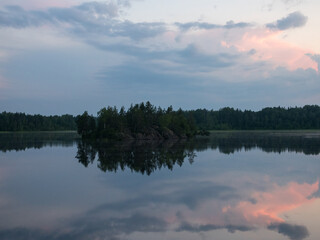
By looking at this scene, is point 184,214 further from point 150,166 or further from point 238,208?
point 150,166

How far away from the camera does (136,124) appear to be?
11556 cm

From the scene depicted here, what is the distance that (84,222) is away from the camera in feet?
57.6

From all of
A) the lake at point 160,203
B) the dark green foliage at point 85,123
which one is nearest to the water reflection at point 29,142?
the dark green foliage at point 85,123

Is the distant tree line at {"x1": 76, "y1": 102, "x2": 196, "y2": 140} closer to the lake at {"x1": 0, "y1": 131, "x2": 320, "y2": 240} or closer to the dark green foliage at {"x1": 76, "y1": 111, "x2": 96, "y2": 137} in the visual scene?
the dark green foliage at {"x1": 76, "y1": 111, "x2": 96, "y2": 137}

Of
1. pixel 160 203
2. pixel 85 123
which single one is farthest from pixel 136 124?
pixel 160 203

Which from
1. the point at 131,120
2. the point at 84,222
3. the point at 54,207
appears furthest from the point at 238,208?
the point at 131,120

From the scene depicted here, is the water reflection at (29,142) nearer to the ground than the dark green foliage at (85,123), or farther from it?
nearer to the ground

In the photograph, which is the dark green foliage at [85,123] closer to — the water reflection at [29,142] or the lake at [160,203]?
the water reflection at [29,142]

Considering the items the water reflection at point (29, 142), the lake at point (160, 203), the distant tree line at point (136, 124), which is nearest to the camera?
the lake at point (160, 203)

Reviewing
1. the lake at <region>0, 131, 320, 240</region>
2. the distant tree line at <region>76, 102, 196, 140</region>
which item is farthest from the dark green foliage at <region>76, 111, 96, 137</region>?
the lake at <region>0, 131, 320, 240</region>

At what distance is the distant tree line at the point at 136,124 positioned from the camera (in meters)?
111

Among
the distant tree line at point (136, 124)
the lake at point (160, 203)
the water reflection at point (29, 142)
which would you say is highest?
the distant tree line at point (136, 124)

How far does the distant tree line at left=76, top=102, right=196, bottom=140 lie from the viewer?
11138 centimetres

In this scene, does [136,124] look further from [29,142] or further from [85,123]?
[29,142]
